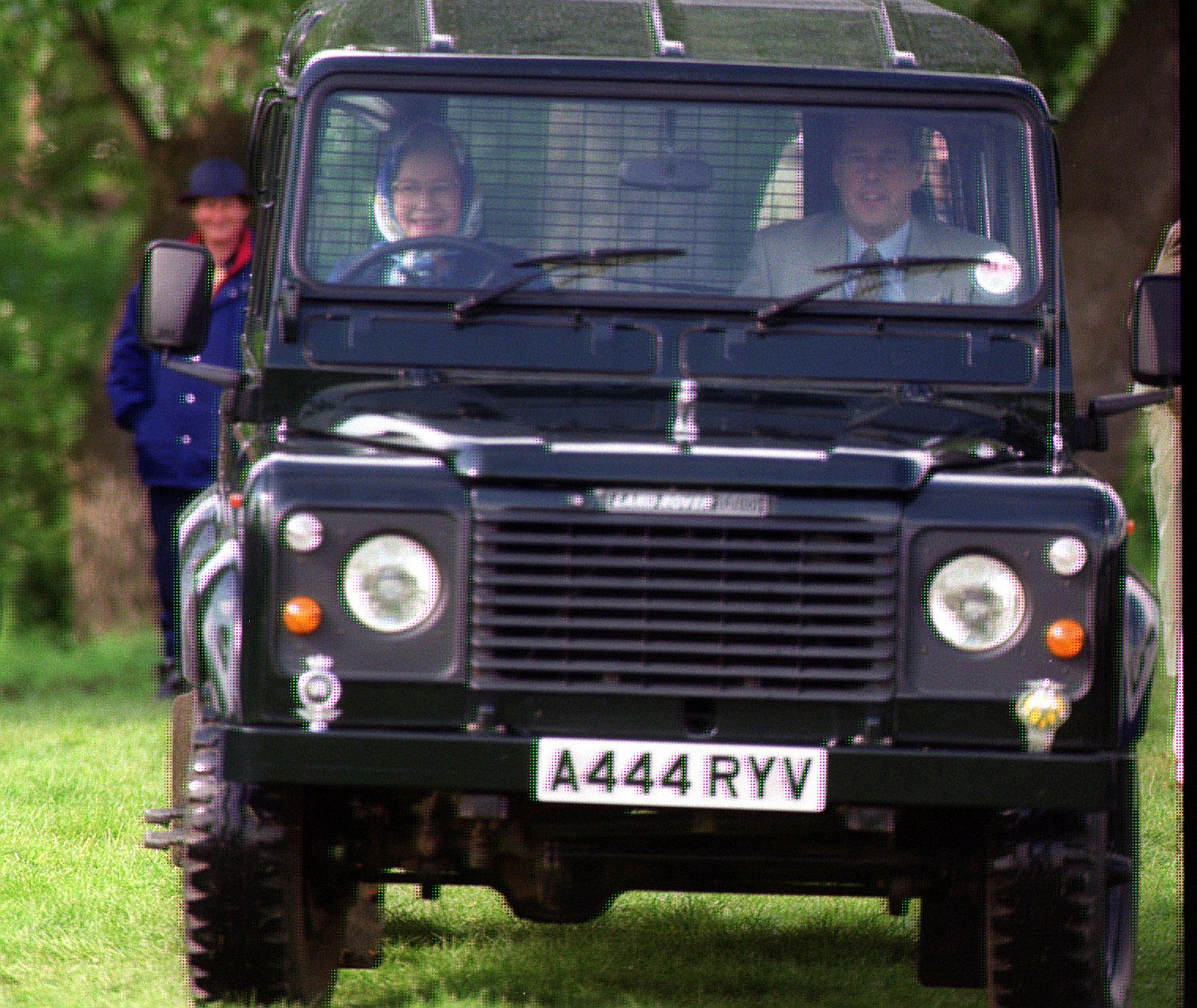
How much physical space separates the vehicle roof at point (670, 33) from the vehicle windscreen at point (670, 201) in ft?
0.50

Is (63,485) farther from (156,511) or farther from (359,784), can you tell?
(359,784)

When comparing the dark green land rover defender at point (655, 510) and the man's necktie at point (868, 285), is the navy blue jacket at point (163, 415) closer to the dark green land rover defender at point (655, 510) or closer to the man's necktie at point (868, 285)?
the dark green land rover defender at point (655, 510)

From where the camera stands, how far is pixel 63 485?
23.0 m

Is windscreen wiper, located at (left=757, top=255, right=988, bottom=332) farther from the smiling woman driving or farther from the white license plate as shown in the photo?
the white license plate

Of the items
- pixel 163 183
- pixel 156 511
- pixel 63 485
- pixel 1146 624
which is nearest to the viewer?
pixel 1146 624

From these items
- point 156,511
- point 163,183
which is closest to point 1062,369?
point 156,511

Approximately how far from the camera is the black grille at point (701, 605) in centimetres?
450

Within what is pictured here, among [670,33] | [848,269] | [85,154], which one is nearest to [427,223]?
[670,33]

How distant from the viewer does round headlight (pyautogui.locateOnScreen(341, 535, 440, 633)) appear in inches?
176

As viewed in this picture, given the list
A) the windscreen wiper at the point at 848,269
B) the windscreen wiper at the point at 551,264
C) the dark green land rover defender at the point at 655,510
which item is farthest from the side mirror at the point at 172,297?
the windscreen wiper at the point at 848,269

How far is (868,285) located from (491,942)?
2.10 meters

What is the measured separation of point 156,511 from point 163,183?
580cm

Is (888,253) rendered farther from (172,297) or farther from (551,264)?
(172,297)

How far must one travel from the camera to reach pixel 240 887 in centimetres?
→ 463
